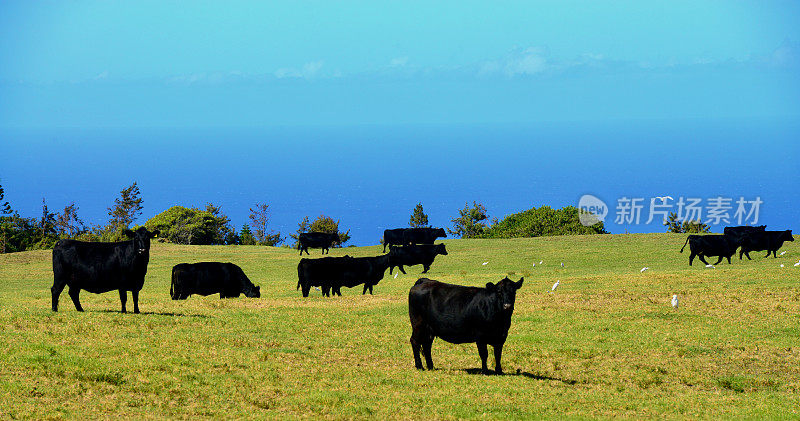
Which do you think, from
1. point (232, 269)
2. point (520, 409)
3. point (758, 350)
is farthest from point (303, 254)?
point (520, 409)

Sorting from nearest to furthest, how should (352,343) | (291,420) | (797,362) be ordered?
(291,420), (797,362), (352,343)

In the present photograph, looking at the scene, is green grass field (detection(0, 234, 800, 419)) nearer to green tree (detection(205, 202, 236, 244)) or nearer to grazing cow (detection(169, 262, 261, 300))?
grazing cow (detection(169, 262, 261, 300))

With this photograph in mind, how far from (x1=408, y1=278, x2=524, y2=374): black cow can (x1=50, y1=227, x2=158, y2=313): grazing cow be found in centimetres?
881

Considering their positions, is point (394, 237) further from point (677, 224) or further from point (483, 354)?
point (483, 354)

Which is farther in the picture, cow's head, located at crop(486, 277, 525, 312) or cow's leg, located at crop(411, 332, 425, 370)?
cow's leg, located at crop(411, 332, 425, 370)

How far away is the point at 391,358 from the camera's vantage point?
1906 cm

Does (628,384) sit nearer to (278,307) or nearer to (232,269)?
(278,307)

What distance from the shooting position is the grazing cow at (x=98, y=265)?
22969mm

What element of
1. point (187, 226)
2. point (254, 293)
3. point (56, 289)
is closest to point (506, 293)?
point (56, 289)

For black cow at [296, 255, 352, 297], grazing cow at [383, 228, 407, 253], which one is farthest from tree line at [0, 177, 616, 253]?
black cow at [296, 255, 352, 297]

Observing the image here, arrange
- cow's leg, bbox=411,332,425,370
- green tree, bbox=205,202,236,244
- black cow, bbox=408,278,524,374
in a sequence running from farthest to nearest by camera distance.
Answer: green tree, bbox=205,202,236,244 → cow's leg, bbox=411,332,425,370 → black cow, bbox=408,278,524,374

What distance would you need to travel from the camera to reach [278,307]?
28281 millimetres

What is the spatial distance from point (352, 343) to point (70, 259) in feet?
26.1

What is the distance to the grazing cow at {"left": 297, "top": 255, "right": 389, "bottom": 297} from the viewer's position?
32.2 metres
